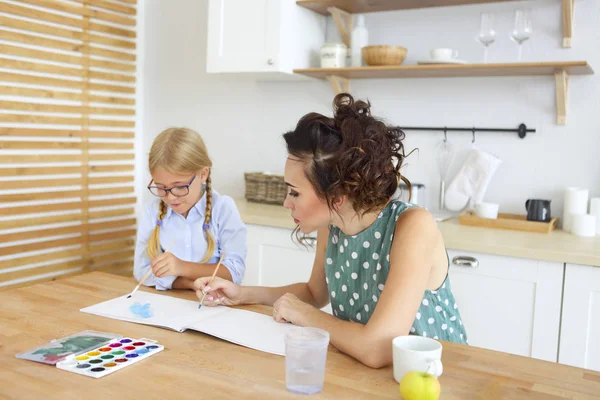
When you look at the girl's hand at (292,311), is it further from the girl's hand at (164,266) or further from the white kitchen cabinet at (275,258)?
the white kitchen cabinet at (275,258)

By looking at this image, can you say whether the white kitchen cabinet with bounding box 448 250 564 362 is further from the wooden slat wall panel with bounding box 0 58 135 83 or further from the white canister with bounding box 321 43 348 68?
the wooden slat wall panel with bounding box 0 58 135 83

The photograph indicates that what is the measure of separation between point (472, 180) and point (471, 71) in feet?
1.84

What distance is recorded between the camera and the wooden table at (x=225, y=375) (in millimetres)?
1152

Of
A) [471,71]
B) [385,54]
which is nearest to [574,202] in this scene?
[471,71]

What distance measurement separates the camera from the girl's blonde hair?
6.86ft

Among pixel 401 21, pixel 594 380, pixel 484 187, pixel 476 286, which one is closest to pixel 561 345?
pixel 476 286

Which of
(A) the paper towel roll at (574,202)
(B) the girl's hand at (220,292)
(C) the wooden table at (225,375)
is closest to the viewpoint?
(C) the wooden table at (225,375)

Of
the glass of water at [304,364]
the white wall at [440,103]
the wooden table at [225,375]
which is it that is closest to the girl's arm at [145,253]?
the wooden table at [225,375]

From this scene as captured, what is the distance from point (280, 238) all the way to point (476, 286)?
102 centimetres

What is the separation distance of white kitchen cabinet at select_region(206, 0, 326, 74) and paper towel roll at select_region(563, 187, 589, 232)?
61.5 inches

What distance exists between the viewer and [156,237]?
2188 millimetres

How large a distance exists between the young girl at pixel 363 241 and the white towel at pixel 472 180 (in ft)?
5.26

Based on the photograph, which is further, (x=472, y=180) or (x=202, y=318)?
(x=472, y=180)

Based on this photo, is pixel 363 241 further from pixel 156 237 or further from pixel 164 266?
→ pixel 156 237
